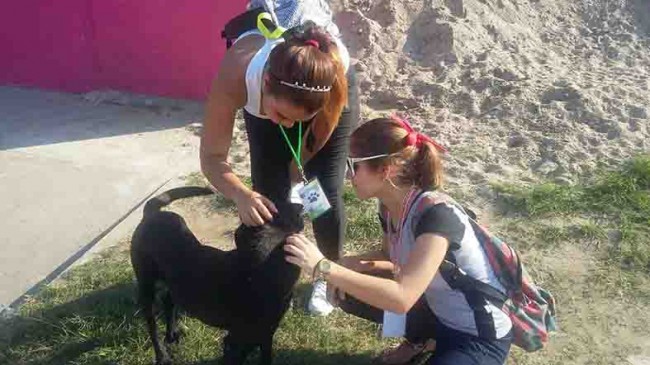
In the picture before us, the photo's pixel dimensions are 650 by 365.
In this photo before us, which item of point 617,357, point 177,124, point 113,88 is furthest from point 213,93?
point 113,88

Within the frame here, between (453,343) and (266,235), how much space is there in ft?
2.53

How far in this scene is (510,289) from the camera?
262 cm

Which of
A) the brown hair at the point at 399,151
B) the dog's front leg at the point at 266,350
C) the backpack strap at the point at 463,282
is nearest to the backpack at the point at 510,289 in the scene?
the backpack strap at the point at 463,282

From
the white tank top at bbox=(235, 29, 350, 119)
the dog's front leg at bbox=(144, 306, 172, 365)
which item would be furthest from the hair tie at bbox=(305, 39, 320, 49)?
the dog's front leg at bbox=(144, 306, 172, 365)

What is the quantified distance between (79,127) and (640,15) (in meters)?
4.60

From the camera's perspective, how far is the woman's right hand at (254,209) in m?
2.48

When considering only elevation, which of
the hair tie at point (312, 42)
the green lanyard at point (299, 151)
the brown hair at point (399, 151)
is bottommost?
the green lanyard at point (299, 151)

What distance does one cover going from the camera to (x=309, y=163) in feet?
9.98

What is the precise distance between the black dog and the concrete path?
45.3 inches

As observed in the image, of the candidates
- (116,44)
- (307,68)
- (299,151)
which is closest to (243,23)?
(299,151)

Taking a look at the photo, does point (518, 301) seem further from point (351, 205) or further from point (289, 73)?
point (351, 205)

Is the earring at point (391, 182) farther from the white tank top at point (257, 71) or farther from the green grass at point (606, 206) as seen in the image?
the green grass at point (606, 206)

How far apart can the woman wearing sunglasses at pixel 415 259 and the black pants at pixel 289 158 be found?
366 mm

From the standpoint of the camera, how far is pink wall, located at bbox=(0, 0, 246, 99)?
18.0 ft
